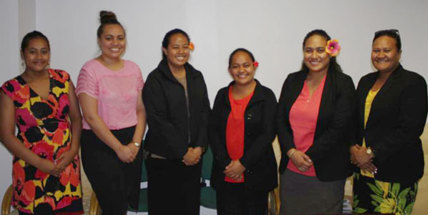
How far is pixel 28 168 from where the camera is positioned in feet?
7.43

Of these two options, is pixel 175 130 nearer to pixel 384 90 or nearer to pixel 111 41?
pixel 111 41

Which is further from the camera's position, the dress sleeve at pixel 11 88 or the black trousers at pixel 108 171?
the black trousers at pixel 108 171

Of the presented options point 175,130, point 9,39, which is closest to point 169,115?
point 175,130

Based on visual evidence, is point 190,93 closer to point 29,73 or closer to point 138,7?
point 29,73

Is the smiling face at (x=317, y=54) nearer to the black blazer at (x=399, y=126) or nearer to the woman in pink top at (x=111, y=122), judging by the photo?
the black blazer at (x=399, y=126)

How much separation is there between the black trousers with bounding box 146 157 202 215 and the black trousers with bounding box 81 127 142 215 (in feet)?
0.54

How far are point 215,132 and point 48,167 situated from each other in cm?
116

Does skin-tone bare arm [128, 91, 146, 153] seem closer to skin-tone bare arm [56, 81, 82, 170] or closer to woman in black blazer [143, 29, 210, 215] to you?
woman in black blazer [143, 29, 210, 215]

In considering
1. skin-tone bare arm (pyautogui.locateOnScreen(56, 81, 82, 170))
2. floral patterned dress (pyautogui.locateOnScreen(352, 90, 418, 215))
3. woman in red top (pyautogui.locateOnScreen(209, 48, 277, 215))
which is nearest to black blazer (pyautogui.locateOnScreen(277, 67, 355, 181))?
floral patterned dress (pyautogui.locateOnScreen(352, 90, 418, 215))

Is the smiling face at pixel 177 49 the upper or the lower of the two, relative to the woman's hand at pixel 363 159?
upper

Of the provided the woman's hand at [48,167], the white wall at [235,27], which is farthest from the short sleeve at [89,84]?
the white wall at [235,27]

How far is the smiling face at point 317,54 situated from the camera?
7.69 ft

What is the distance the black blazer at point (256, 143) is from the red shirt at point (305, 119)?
0.52 feet

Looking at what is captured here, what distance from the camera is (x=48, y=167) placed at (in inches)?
88.8
